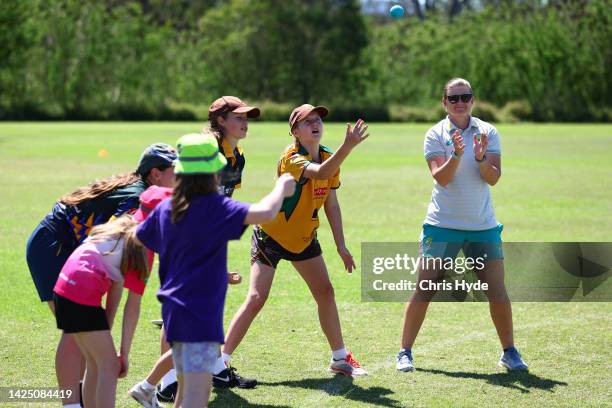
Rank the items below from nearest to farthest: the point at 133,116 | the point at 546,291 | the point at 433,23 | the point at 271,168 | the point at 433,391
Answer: the point at 433,391 → the point at 546,291 → the point at 271,168 → the point at 133,116 → the point at 433,23

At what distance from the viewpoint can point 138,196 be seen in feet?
18.3

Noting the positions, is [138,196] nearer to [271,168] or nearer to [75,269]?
[75,269]

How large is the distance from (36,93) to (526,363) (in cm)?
6320

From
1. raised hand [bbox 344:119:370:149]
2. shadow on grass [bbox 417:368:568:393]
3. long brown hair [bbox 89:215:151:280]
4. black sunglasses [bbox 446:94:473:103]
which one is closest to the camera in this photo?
long brown hair [bbox 89:215:151:280]

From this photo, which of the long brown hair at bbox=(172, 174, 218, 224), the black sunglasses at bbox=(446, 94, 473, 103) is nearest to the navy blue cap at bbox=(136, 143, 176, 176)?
the long brown hair at bbox=(172, 174, 218, 224)

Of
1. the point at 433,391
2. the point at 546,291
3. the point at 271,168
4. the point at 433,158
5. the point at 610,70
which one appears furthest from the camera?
the point at 610,70

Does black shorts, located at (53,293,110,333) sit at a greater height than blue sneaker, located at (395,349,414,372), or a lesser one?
greater

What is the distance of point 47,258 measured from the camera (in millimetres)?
5832

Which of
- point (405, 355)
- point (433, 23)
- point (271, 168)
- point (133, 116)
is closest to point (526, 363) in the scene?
point (405, 355)

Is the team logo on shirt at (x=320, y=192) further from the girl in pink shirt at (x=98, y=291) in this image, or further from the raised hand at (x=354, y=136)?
the girl in pink shirt at (x=98, y=291)

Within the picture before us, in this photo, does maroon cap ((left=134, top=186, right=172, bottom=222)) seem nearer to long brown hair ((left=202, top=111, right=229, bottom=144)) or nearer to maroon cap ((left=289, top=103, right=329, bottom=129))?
long brown hair ((left=202, top=111, right=229, bottom=144))

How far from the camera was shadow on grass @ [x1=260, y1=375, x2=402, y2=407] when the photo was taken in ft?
21.0

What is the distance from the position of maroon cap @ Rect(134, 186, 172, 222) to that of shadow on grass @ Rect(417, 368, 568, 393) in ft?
9.66

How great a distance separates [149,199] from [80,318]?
2.49ft
